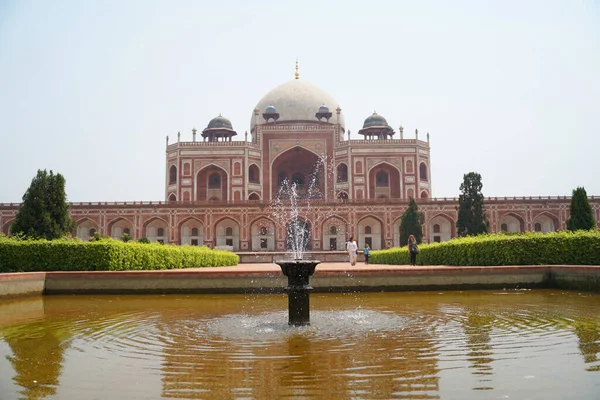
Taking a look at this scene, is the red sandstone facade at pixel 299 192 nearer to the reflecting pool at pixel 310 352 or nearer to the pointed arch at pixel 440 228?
the pointed arch at pixel 440 228

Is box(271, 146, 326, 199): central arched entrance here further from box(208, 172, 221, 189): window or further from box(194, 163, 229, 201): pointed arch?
box(208, 172, 221, 189): window

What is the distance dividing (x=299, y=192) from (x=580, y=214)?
19.9 m

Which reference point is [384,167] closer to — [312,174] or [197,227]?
[312,174]

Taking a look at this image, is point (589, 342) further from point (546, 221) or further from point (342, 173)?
point (342, 173)

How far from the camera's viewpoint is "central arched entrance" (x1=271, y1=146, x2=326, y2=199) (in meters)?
35.6

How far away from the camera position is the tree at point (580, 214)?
1967cm

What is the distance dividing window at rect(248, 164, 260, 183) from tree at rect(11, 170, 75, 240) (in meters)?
17.8

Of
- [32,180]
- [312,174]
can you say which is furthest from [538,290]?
[312,174]

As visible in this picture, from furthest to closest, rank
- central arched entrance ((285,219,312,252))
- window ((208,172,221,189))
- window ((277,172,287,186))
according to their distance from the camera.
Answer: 1. window ((277,172,287,186))
2. window ((208,172,221,189))
3. central arched entrance ((285,219,312,252))

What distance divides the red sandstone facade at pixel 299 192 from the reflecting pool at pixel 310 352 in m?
24.0

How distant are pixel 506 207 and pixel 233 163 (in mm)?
16224

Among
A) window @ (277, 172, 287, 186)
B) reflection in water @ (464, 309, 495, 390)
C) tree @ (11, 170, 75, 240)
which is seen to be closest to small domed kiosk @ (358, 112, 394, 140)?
window @ (277, 172, 287, 186)

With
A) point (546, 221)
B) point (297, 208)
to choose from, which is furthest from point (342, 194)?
point (546, 221)

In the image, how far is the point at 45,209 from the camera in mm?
17141
